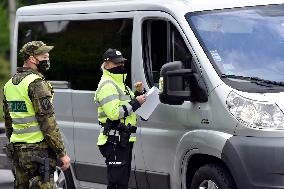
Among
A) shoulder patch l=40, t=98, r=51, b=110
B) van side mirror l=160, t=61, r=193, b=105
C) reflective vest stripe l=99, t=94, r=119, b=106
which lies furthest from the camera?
reflective vest stripe l=99, t=94, r=119, b=106

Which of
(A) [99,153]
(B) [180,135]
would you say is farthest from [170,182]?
(A) [99,153]

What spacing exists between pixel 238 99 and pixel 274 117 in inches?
13.4

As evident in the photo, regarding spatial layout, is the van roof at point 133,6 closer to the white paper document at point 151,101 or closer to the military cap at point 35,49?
the white paper document at point 151,101

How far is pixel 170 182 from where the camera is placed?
926cm

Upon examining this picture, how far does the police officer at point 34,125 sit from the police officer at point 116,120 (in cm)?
110

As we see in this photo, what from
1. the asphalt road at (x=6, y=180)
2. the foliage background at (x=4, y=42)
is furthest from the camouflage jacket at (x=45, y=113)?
the foliage background at (x=4, y=42)

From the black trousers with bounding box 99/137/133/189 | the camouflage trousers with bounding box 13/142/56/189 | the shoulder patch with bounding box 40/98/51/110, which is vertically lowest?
the black trousers with bounding box 99/137/133/189

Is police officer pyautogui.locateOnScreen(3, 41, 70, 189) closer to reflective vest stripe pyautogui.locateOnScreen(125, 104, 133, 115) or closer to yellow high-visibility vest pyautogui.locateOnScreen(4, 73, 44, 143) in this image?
yellow high-visibility vest pyautogui.locateOnScreen(4, 73, 44, 143)

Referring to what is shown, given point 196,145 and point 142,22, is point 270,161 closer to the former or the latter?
point 196,145

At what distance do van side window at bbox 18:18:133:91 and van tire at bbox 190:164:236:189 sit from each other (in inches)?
59.3

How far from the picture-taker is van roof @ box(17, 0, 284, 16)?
9203 mm

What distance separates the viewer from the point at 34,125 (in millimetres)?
8094

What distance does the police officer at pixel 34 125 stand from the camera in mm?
7996

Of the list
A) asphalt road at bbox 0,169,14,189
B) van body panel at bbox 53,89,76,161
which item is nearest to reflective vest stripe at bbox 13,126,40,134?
van body panel at bbox 53,89,76,161
